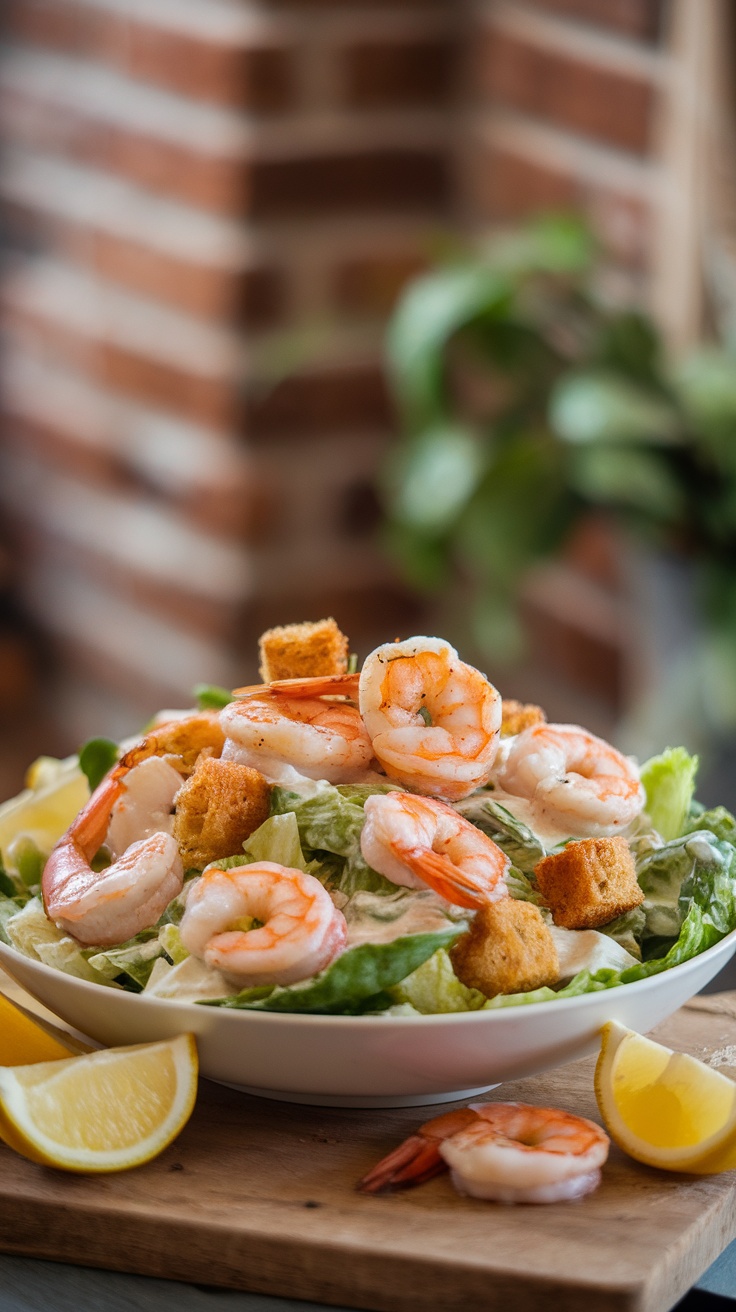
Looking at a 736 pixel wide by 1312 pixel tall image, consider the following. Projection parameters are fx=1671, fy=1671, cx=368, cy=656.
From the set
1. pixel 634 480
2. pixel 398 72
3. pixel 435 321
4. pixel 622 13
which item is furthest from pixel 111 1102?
pixel 398 72

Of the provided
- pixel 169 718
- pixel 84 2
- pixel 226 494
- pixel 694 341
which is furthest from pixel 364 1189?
pixel 84 2

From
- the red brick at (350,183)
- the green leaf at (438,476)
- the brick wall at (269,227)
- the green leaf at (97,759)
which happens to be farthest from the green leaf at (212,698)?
the red brick at (350,183)

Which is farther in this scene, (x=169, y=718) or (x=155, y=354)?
(x=155, y=354)

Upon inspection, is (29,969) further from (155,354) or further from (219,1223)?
(155,354)

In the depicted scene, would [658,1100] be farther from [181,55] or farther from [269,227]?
[181,55]

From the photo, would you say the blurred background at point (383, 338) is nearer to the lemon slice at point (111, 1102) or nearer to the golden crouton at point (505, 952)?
the golden crouton at point (505, 952)

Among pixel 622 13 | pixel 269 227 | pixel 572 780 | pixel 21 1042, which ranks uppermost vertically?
pixel 622 13

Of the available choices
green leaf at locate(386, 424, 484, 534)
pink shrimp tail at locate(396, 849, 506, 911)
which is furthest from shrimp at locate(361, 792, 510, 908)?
green leaf at locate(386, 424, 484, 534)
